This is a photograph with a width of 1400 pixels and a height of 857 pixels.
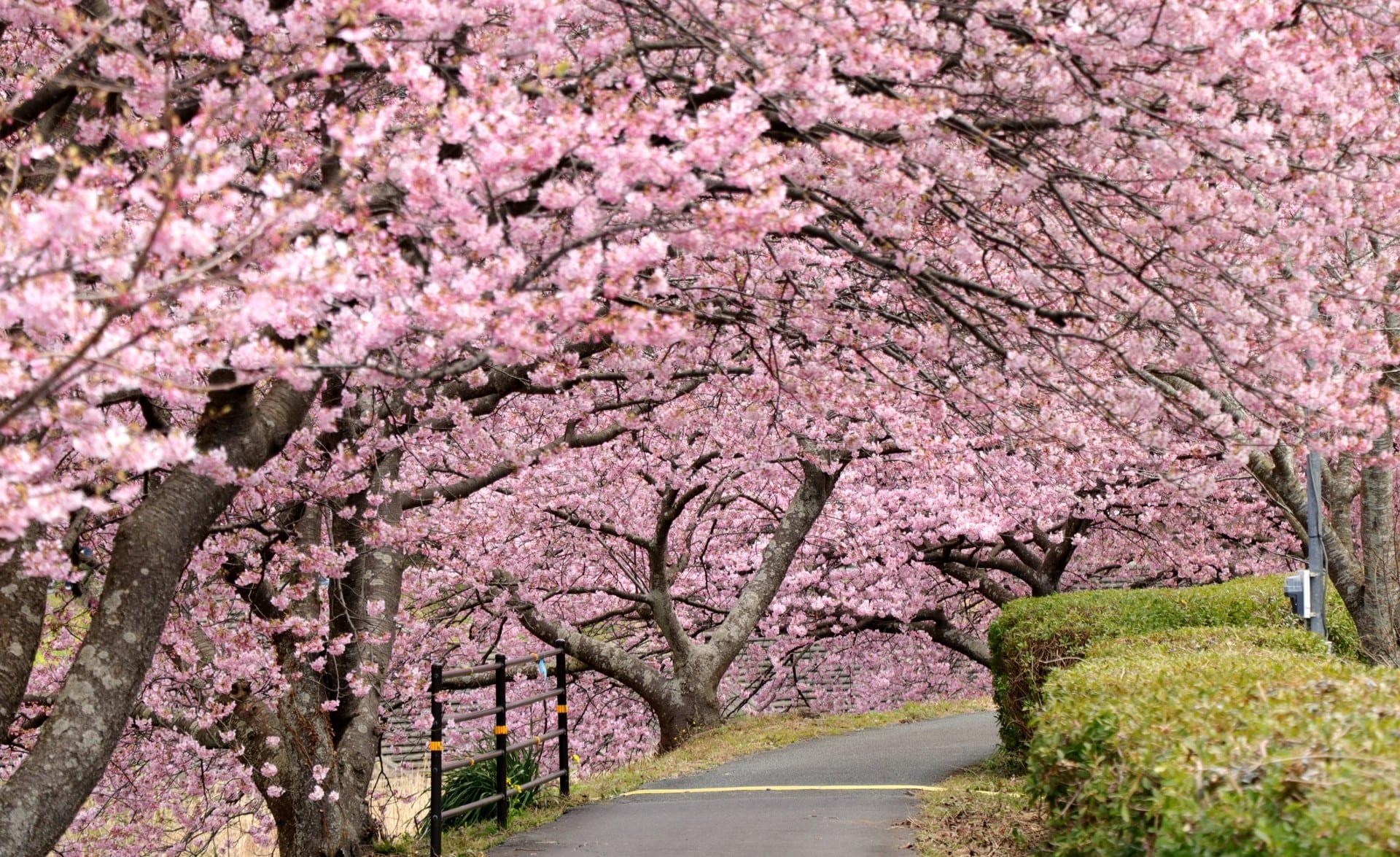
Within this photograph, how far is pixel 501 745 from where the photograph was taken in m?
9.11

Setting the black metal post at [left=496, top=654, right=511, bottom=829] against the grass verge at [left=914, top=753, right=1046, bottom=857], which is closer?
the grass verge at [left=914, top=753, right=1046, bottom=857]

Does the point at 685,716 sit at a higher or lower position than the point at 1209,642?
lower

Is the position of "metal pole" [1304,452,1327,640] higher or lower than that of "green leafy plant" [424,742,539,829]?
higher

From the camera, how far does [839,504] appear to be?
1770 cm

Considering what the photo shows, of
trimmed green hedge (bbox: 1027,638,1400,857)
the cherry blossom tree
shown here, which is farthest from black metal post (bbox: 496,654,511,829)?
trimmed green hedge (bbox: 1027,638,1400,857)

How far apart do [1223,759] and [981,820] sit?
208 inches

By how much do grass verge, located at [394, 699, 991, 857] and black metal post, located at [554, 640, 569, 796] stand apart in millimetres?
140

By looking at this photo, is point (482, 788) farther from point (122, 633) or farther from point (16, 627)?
point (122, 633)

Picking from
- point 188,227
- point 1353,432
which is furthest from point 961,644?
point 188,227

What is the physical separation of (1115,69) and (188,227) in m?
4.15

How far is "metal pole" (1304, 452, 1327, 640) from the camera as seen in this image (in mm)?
8703

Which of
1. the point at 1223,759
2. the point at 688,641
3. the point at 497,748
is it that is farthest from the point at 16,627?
the point at 688,641

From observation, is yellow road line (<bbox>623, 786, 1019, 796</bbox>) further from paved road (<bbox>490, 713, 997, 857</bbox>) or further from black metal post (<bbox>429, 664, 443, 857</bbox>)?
black metal post (<bbox>429, 664, 443, 857</bbox>)

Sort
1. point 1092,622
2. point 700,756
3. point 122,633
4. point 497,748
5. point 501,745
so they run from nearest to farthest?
point 122,633, point 501,745, point 497,748, point 1092,622, point 700,756
